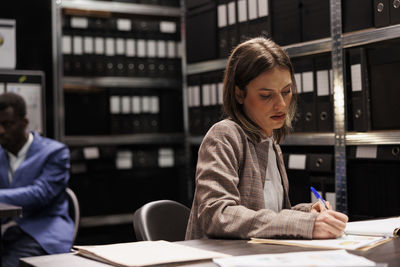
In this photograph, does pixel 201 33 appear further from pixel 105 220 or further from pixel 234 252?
pixel 234 252

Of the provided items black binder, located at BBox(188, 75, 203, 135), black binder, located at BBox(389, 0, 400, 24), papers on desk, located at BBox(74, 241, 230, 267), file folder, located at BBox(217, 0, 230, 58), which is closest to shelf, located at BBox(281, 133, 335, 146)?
black binder, located at BBox(389, 0, 400, 24)

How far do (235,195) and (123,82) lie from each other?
2845mm

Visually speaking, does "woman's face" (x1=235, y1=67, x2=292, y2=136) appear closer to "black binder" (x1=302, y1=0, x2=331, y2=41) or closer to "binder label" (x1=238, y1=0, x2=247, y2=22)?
"black binder" (x1=302, y1=0, x2=331, y2=41)

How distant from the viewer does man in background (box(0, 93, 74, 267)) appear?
294 cm

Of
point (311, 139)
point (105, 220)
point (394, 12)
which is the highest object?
point (394, 12)

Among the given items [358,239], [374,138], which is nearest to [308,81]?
[374,138]

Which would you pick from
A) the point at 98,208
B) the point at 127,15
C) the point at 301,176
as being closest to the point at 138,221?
the point at 301,176

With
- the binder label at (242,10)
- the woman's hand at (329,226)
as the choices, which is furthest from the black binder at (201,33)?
the woman's hand at (329,226)

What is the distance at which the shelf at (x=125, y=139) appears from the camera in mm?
4113

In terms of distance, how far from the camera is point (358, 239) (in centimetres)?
140

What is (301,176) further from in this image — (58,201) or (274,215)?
(274,215)

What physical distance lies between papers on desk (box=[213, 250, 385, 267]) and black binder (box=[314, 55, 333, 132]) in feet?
6.42

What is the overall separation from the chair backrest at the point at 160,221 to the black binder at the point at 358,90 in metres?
Result: 1.26

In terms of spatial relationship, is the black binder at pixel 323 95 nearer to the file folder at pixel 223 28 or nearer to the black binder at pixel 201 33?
the file folder at pixel 223 28
